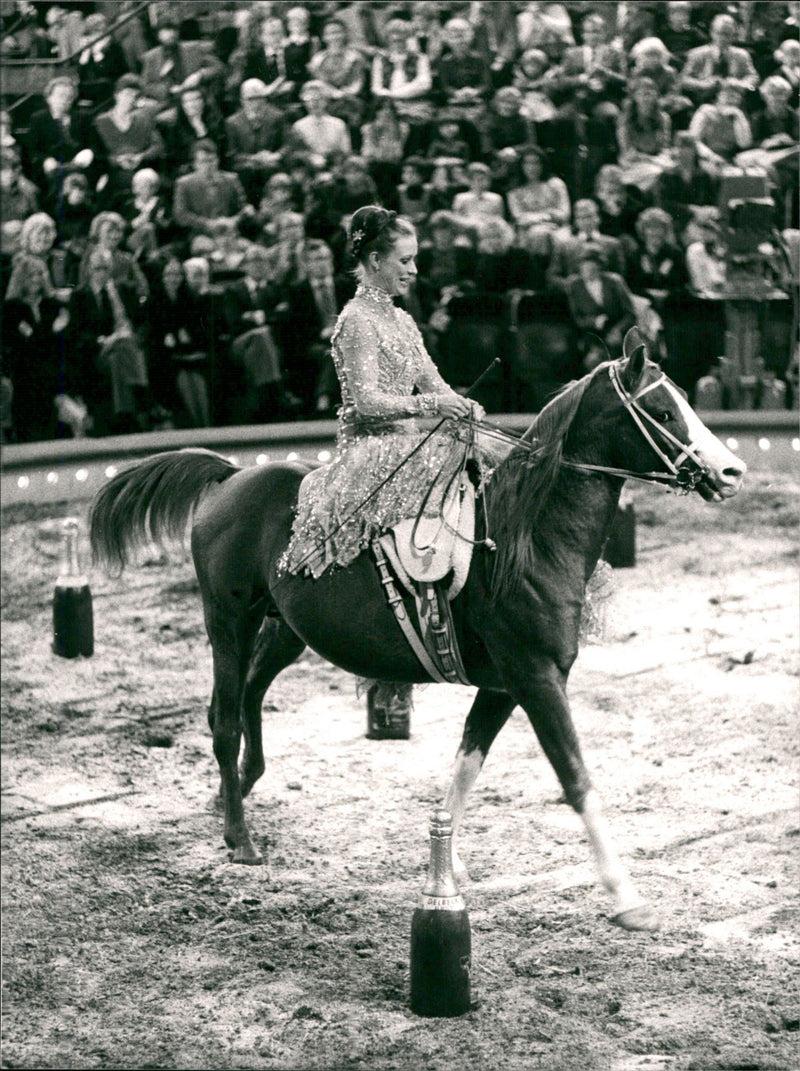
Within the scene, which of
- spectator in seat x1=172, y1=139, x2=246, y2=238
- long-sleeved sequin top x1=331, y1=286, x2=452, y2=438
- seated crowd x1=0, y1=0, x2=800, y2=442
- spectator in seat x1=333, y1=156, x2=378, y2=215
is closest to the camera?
long-sleeved sequin top x1=331, y1=286, x2=452, y2=438

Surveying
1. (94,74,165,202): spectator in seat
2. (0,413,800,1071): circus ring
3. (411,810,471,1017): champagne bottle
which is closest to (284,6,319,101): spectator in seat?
(94,74,165,202): spectator in seat

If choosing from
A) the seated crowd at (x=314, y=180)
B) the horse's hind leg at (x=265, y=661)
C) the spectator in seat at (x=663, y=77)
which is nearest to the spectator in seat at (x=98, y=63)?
the seated crowd at (x=314, y=180)

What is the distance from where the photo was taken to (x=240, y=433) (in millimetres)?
12375

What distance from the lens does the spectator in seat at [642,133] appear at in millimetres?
12586

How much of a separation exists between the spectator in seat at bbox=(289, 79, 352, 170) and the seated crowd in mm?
17

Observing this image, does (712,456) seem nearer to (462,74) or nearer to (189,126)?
(189,126)

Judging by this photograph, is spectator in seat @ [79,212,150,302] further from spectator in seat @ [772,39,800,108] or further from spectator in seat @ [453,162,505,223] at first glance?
spectator in seat @ [772,39,800,108]

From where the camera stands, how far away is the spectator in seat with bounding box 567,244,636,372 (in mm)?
12281

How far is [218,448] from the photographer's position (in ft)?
40.2

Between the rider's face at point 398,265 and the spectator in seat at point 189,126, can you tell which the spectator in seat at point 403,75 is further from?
the rider's face at point 398,265

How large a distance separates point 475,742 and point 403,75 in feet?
29.0

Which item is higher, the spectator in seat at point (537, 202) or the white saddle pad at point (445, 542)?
the spectator in seat at point (537, 202)

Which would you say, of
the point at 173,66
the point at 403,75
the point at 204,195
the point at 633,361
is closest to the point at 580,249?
the point at 403,75

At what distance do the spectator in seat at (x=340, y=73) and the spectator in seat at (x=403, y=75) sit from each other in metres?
0.17
